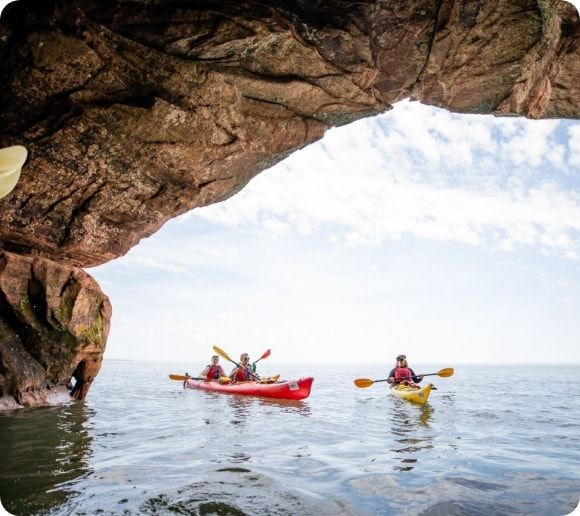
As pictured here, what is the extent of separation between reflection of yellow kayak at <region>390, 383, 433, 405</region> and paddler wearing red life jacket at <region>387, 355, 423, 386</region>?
0.99 feet

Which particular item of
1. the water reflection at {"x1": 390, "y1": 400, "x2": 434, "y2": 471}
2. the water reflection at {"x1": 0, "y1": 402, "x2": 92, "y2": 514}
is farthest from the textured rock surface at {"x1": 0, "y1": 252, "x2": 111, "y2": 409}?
the water reflection at {"x1": 390, "y1": 400, "x2": 434, "y2": 471}

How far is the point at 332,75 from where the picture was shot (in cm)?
821

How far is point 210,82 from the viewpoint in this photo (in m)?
7.83

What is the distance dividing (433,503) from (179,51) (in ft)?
26.0

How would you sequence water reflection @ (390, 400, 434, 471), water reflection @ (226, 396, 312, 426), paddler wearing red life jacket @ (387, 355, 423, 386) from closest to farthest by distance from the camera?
water reflection @ (390, 400, 434, 471)
water reflection @ (226, 396, 312, 426)
paddler wearing red life jacket @ (387, 355, 423, 386)

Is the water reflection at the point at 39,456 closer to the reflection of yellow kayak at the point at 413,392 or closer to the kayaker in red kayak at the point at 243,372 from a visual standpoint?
the kayaker in red kayak at the point at 243,372

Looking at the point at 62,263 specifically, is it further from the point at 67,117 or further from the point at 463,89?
the point at 463,89

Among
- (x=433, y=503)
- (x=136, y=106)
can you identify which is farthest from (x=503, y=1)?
(x=433, y=503)

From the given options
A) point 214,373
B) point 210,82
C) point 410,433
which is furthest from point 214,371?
point 210,82

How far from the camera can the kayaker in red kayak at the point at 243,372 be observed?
17.0 metres

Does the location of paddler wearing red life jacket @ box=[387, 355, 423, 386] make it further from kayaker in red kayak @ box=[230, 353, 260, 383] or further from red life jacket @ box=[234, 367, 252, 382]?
red life jacket @ box=[234, 367, 252, 382]

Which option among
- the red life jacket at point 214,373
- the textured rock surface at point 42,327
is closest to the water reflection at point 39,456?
the textured rock surface at point 42,327

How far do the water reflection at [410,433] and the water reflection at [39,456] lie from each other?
4647 millimetres

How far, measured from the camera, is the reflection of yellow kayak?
1328cm
